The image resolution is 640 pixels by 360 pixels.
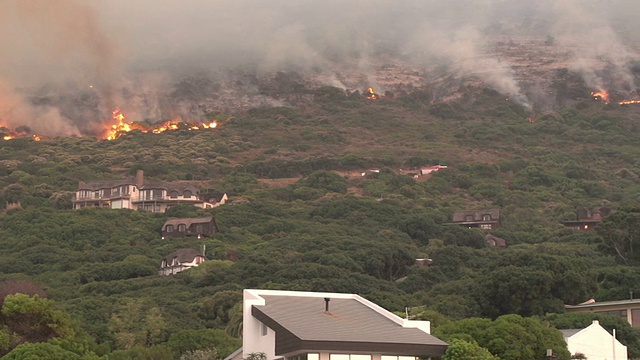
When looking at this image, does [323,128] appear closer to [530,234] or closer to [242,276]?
[530,234]

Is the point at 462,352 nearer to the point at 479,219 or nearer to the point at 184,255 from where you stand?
the point at 184,255

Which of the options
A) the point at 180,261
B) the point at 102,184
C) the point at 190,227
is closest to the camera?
the point at 180,261

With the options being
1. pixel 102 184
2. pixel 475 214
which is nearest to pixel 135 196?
pixel 102 184

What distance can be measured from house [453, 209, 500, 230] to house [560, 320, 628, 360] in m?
76.1

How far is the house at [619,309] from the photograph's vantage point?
70.8 metres

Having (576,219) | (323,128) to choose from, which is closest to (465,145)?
(323,128)

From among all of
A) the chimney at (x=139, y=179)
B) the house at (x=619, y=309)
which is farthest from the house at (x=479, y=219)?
the house at (x=619, y=309)

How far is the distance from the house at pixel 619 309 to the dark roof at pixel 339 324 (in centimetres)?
3097

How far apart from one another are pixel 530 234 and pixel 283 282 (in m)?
41.4

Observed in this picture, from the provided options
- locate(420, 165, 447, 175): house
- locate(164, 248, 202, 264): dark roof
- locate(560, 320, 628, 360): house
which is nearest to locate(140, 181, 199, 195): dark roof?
locate(420, 165, 447, 175): house

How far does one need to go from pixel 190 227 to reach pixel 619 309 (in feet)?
195

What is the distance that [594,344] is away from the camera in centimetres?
5388

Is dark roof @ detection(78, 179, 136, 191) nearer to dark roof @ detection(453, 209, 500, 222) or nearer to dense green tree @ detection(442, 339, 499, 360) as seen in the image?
dark roof @ detection(453, 209, 500, 222)

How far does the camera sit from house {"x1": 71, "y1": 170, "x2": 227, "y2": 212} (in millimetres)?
139500
